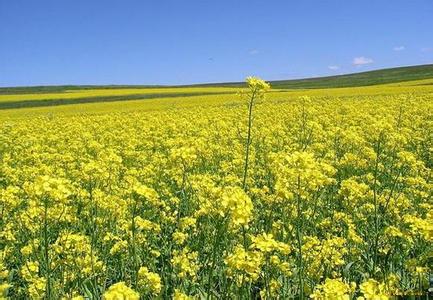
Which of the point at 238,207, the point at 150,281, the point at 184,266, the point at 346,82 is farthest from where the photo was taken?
the point at 346,82

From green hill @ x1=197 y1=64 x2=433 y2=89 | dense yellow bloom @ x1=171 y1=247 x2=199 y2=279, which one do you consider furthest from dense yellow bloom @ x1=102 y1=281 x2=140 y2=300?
green hill @ x1=197 y1=64 x2=433 y2=89

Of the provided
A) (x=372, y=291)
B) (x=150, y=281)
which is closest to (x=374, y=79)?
(x=150, y=281)

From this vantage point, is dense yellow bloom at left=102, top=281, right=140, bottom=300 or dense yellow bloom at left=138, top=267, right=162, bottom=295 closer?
dense yellow bloom at left=102, top=281, right=140, bottom=300

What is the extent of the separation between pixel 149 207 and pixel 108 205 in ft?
5.03

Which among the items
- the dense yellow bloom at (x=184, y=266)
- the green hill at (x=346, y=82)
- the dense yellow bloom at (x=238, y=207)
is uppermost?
the green hill at (x=346, y=82)

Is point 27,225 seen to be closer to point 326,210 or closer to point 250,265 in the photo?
point 250,265

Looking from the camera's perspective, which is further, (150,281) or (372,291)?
(150,281)

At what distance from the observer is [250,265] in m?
2.70

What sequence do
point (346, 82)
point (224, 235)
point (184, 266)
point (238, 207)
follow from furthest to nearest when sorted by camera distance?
point (346, 82) → point (224, 235) → point (184, 266) → point (238, 207)

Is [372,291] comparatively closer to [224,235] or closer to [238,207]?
[238,207]

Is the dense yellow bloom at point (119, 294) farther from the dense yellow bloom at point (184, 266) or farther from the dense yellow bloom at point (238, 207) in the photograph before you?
the dense yellow bloom at point (184, 266)

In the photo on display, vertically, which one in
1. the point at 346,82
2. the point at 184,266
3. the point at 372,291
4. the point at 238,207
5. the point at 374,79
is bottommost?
the point at 184,266

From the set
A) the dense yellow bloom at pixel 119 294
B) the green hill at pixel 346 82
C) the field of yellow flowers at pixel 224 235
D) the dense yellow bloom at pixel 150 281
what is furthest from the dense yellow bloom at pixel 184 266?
the green hill at pixel 346 82

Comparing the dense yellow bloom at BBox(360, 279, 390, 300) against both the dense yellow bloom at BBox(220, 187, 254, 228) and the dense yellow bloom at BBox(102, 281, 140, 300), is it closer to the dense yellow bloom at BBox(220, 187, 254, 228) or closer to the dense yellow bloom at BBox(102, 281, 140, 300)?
the dense yellow bloom at BBox(220, 187, 254, 228)
